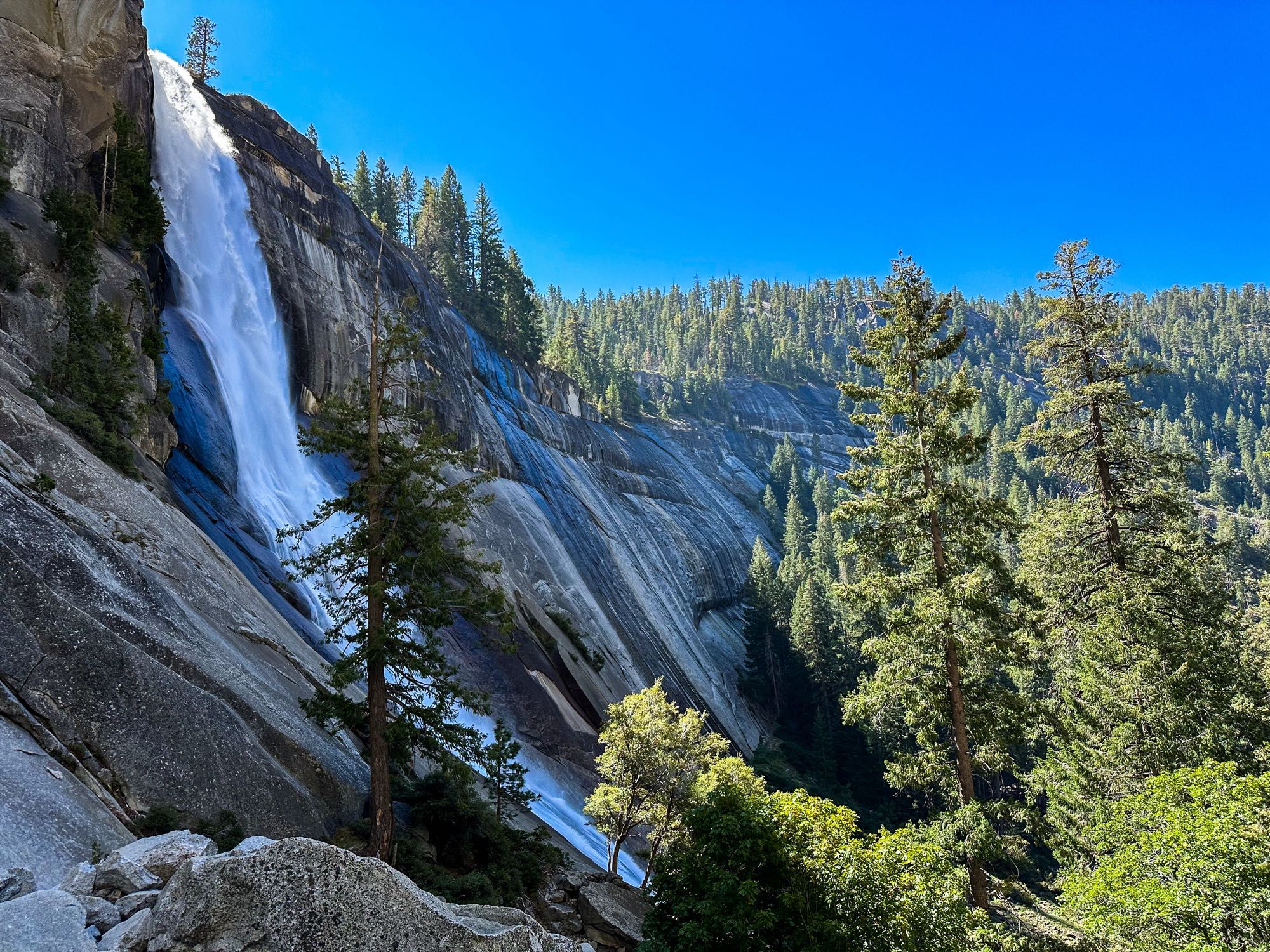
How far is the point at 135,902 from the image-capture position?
5.41 m

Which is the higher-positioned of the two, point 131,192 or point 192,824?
point 131,192

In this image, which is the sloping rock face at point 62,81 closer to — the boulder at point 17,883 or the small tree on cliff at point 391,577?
the small tree on cliff at point 391,577

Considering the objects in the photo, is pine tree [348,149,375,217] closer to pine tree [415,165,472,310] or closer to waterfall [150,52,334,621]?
pine tree [415,165,472,310]

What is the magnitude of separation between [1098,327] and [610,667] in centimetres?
2482

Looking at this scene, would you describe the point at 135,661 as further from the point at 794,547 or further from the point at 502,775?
the point at 794,547

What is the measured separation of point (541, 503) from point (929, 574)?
29499mm

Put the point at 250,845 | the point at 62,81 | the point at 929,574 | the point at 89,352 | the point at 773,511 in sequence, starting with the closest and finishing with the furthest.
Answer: the point at 250,845 → the point at 929,574 → the point at 89,352 → the point at 62,81 → the point at 773,511

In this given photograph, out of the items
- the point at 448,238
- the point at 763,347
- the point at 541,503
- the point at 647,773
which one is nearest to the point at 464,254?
the point at 448,238

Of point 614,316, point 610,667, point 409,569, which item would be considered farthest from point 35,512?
point 614,316

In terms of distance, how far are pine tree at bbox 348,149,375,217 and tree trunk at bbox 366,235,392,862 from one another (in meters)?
58.6

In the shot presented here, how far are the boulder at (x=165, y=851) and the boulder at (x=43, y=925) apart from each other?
0.66 metres

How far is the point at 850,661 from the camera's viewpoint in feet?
169

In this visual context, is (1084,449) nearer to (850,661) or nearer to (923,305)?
(923,305)

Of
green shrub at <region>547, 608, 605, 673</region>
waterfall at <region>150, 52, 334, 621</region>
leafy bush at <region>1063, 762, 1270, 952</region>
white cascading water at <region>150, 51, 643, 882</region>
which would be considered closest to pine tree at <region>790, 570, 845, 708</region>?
green shrub at <region>547, 608, 605, 673</region>
